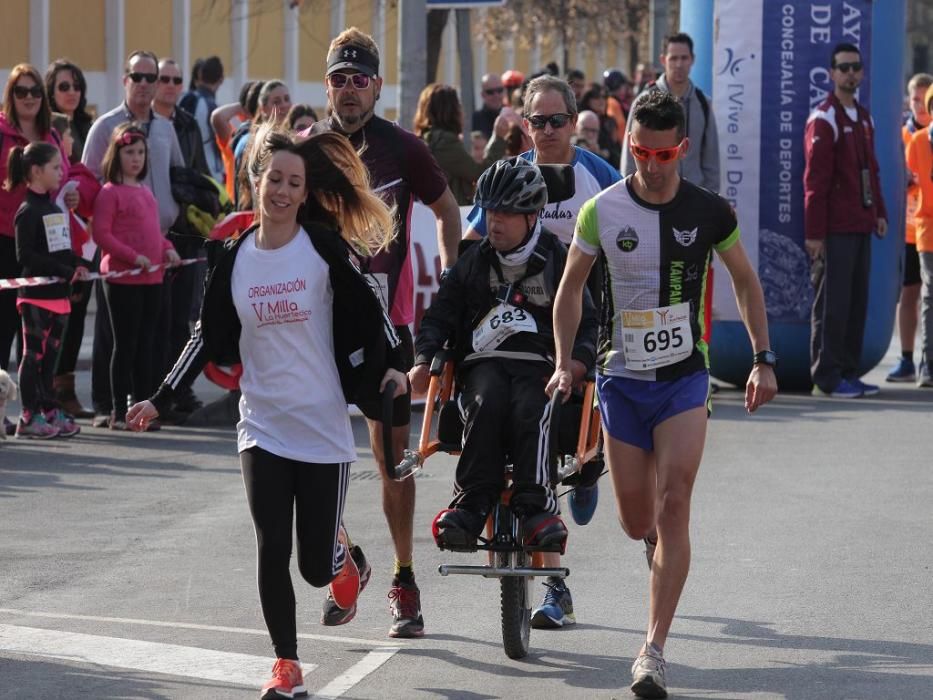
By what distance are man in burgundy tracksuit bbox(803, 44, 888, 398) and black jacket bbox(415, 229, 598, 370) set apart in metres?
7.07

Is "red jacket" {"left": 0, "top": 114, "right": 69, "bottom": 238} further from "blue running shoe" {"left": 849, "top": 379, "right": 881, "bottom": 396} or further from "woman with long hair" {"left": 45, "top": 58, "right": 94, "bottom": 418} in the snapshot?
"blue running shoe" {"left": 849, "top": 379, "right": 881, "bottom": 396}

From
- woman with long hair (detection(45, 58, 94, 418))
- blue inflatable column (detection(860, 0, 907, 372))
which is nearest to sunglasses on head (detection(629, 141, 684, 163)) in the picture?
woman with long hair (detection(45, 58, 94, 418))

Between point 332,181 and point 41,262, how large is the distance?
18.6 ft

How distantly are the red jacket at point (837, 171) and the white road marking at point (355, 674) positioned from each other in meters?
7.82

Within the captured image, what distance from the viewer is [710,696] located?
258 inches

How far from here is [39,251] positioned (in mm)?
12133

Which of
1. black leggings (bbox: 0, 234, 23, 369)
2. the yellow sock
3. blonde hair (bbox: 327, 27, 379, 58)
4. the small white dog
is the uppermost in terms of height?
blonde hair (bbox: 327, 27, 379, 58)

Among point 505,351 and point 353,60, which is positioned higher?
point 353,60

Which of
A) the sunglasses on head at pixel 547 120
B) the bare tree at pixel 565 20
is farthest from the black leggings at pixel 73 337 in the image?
the bare tree at pixel 565 20

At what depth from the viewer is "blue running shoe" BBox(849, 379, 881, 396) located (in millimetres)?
14805

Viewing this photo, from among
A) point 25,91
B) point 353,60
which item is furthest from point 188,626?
point 25,91

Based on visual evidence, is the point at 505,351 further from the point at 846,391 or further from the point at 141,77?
the point at 846,391

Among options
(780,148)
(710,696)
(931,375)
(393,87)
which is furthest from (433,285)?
(393,87)

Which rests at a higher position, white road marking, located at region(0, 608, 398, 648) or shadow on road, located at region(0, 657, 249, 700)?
shadow on road, located at region(0, 657, 249, 700)
